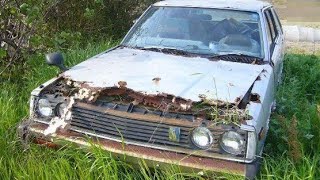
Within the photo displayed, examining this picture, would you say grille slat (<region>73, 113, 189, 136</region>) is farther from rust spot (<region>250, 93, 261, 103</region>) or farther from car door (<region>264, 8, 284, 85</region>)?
car door (<region>264, 8, 284, 85</region>)

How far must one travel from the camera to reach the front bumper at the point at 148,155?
2764mm

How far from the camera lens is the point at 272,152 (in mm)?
3477

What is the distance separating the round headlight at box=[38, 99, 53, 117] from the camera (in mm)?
3343

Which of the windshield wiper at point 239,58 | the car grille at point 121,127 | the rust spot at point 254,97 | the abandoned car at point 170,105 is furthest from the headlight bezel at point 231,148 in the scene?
the windshield wiper at point 239,58

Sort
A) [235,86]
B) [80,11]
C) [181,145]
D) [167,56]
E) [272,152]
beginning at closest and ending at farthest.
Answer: [181,145] < [235,86] < [272,152] < [167,56] < [80,11]

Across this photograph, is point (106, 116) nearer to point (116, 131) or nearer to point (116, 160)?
point (116, 131)

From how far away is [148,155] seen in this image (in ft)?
9.57

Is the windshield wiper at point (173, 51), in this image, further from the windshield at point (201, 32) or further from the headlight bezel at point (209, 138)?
the headlight bezel at point (209, 138)

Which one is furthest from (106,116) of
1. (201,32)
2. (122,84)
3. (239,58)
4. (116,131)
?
(201,32)

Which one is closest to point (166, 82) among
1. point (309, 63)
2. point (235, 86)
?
point (235, 86)

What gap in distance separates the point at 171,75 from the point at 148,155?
30.0 inches

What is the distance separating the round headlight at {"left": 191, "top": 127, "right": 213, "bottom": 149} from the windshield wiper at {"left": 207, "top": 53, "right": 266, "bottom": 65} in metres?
1.19

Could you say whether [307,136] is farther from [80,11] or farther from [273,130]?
[80,11]

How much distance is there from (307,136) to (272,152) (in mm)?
332
